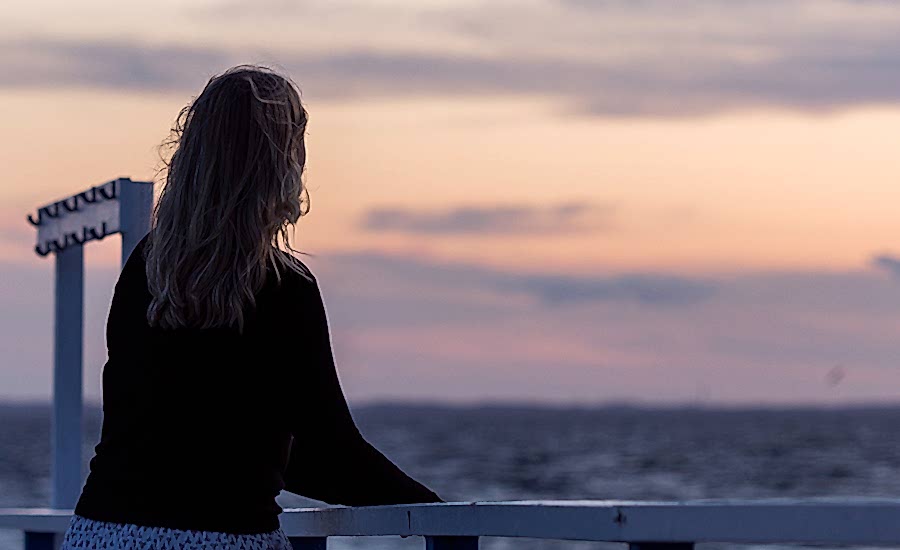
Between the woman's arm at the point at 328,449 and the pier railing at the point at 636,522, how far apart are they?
1.6 inches

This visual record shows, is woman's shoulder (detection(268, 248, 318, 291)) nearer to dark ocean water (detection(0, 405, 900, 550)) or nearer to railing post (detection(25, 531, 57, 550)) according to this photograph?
railing post (detection(25, 531, 57, 550))

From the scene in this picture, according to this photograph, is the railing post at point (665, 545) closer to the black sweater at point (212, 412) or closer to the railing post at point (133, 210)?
the black sweater at point (212, 412)

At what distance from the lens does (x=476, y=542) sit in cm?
259

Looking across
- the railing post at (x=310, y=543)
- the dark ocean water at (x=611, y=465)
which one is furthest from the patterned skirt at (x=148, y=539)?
the dark ocean water at (x=611, y=465)

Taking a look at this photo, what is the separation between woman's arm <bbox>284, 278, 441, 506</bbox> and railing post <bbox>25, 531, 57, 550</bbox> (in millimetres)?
1459

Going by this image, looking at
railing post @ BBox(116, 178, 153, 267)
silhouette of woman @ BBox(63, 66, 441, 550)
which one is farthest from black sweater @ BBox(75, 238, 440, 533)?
railing post @ BBox(116, 178, 153, 267)

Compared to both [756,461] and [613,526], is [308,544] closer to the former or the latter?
[613,526]

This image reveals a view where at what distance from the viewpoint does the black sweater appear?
2.54 meters

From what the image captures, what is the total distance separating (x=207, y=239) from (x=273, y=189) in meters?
0.13

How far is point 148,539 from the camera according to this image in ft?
8.26

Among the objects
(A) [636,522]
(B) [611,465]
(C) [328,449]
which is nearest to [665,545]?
(A) [636,522]

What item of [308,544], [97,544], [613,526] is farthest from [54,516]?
[613,526]

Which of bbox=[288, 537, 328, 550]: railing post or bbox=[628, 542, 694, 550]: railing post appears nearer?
bbox=[628, 542, 694, 550]: railing post

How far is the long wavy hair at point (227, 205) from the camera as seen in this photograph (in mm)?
2561
